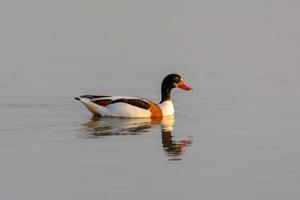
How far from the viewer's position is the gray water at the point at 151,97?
14.5 meters

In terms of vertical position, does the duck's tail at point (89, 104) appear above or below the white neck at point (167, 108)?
above

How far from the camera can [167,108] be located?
21234 mm

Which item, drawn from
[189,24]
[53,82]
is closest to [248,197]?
[53,82]

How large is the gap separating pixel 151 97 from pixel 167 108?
79.0 inches

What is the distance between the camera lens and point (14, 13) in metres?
31.7

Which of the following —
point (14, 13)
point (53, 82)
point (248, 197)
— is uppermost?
point (14, 13)

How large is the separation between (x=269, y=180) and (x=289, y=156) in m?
1.83

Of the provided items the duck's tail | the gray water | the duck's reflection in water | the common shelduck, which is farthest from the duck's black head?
the duck's tail

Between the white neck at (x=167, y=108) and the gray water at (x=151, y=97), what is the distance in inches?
15.0

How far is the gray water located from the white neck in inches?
15.0

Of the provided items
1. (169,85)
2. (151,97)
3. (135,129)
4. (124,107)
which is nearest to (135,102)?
(124,107)

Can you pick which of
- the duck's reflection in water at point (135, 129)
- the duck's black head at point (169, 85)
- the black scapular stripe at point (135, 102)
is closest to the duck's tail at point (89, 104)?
the duck's reflection in water at point (135, 129)

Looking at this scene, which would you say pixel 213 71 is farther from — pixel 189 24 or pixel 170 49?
pixel 189 24

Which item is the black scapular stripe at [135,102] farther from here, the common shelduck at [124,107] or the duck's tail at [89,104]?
the duck's tail at [89,104]
